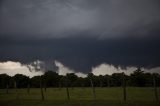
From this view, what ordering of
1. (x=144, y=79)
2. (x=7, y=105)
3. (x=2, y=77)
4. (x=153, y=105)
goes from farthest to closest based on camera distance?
(x=2, y=77), (x=144, y=79), (x=7, y=105), (x=153, y=105)

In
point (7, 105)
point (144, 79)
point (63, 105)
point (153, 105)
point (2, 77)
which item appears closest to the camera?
point (153, 105)

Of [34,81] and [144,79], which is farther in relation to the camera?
[34,81]

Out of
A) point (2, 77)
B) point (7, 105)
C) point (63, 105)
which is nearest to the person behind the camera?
point (63, 105)

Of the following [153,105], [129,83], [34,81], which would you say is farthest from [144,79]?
[153,105]

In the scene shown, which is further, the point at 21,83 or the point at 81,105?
the point at 21,83

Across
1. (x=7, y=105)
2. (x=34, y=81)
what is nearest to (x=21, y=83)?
(x=34, y=81)

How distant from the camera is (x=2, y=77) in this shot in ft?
633

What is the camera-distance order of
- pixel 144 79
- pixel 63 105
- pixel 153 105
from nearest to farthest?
pixel 153 105
pixel 63 105
pixel 144 79

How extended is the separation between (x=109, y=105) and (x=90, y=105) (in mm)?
2332

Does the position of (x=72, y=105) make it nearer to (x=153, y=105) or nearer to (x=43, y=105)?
(x=43, y=105)

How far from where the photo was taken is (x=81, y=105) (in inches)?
1256

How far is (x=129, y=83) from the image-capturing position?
502 feet

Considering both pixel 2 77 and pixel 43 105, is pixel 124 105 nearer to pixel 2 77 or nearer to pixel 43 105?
pixel 43 105

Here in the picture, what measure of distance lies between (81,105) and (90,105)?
1142mm
